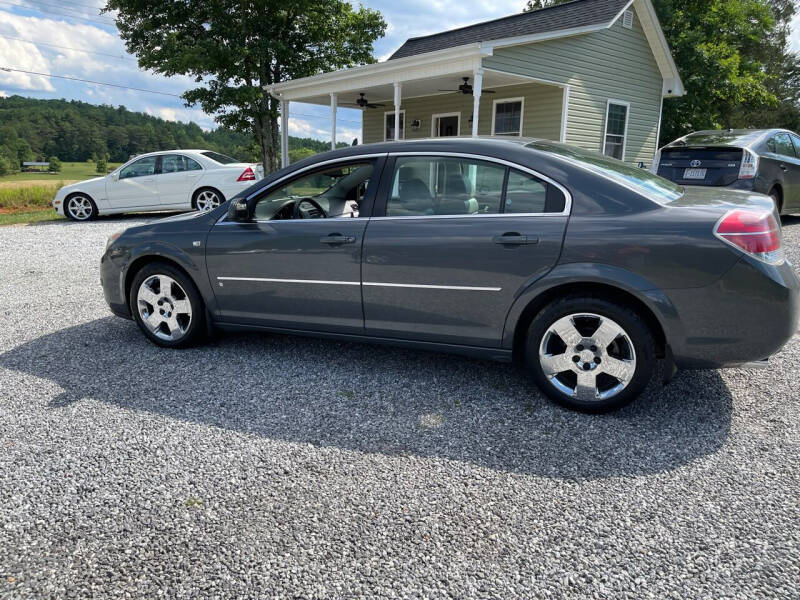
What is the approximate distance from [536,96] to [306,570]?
14.3m

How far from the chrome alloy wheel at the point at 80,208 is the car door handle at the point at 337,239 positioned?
12.1 m

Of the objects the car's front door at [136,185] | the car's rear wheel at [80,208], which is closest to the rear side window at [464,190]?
the car's front door at [136,185]

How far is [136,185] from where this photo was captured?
1341 cm

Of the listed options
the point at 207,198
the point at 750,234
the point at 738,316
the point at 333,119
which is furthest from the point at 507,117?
the point at 738,316

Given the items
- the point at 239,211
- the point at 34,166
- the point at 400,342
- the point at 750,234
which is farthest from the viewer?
the point at 34,166

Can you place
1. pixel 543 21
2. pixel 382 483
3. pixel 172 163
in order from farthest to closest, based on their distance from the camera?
1. pixel 543 21
2. pixel 172 163
3. pixel 382 483

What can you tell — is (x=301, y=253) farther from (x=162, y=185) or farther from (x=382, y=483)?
(x=162, y=185)

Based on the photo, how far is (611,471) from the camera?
2795 mm

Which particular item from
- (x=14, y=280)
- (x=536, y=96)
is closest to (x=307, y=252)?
(x=14, y=280)

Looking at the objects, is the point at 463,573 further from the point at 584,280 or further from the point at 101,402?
the point at 101,402

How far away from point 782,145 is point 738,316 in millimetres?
8339

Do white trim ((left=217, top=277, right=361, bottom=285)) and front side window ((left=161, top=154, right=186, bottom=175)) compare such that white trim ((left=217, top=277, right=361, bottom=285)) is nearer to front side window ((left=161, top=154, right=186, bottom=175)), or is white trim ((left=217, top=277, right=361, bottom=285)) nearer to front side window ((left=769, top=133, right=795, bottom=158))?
front side window ((left=769, top=133, right=795, bottom=158))

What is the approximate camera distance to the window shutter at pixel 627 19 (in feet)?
50.2

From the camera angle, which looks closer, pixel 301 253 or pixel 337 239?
pixel 337 239
